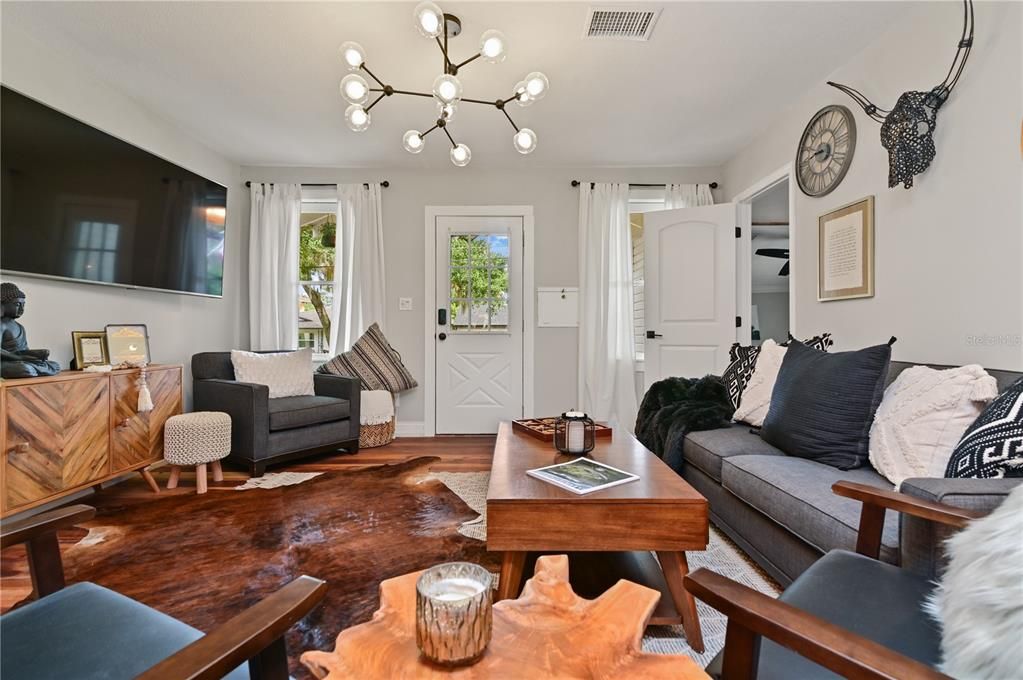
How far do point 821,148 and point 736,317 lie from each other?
1.40 meters

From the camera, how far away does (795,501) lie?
147 cm

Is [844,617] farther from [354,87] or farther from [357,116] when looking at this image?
[357,116]

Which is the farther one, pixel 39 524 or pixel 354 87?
pixel 354 87

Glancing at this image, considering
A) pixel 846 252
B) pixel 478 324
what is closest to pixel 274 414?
pixel 478 324

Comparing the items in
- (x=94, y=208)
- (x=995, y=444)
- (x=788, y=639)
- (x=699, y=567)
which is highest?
(x=94, y=208)

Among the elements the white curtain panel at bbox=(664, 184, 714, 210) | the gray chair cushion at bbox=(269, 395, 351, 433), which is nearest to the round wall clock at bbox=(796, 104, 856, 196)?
the white curtain panel at bbox=(664, 184, 714, 210)

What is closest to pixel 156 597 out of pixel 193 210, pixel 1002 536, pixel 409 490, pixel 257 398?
pixel 409 490

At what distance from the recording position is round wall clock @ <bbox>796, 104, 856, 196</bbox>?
8.48ft

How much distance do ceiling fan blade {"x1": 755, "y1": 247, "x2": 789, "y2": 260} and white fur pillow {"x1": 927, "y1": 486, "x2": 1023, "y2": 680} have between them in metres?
4.14

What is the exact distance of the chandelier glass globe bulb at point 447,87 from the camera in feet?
6.48

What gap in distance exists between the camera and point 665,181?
4.22m

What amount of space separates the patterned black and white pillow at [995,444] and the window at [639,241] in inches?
115

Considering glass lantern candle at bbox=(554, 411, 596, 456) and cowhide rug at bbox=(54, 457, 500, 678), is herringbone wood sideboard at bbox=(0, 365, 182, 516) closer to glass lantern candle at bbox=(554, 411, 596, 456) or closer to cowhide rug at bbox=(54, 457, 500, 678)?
cowhide rug at bbox=(54, 457, 500, 678)

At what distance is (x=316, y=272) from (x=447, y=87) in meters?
2.84
